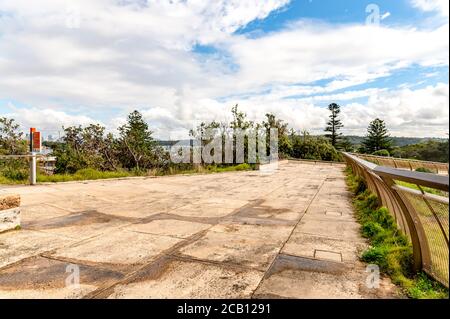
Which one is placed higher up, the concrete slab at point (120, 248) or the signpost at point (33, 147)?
the signpost at point (33, 147)

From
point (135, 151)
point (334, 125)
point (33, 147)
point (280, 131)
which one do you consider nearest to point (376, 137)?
point (334, 125)

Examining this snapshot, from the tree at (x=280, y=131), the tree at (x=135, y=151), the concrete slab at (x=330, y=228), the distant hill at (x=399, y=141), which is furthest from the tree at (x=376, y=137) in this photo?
the concrete slab at (x=330, y=228)

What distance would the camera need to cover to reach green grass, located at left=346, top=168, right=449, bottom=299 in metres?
2.50

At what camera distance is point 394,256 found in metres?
3.17

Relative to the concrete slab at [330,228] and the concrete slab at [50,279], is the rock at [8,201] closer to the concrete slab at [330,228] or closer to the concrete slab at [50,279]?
the concrete slab at [50,279]

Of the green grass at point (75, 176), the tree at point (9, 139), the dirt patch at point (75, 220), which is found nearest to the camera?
the dirt patch at point (75, 220)

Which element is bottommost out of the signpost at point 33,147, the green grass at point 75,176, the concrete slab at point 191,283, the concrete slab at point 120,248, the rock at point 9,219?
the concrete slab at point 191,283

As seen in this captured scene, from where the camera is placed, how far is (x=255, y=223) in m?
4.92

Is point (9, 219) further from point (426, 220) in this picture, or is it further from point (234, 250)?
point (426, 220)

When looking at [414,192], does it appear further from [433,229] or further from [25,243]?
[25,243]

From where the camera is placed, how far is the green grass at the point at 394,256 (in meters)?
2.50

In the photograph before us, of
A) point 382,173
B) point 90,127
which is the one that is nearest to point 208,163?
point 90,127

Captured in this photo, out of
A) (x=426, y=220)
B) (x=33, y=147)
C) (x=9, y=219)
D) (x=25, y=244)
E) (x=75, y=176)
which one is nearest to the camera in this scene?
(x=426, y=220)
